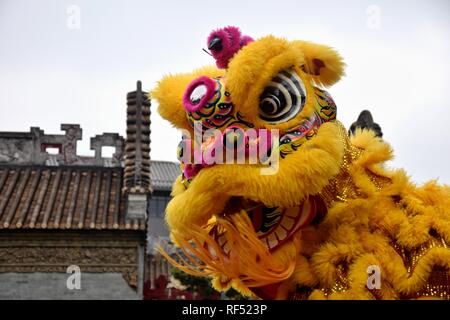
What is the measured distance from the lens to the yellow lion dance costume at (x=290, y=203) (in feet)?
10.8

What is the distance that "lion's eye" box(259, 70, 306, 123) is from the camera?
134 inches

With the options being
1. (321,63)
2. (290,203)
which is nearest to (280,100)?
(321,63)

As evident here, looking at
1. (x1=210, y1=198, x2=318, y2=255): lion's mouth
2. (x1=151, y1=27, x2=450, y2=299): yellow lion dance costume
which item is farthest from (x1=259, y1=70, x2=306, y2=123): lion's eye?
(x1=210, y1=198, x2=318, y2=255): lion's mouth

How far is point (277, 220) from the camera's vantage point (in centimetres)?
345

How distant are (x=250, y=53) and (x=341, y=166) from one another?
29.7 inches

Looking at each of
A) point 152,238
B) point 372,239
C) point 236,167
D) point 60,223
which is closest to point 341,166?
point 372,239

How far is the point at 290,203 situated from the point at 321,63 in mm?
809

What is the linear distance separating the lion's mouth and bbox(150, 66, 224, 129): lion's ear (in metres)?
0.56

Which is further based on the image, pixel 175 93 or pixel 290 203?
pixel 175 93

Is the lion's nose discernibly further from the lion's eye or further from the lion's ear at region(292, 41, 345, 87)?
the lion's ear at region(292, 41, 345, 87)

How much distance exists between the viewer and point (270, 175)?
127 inches

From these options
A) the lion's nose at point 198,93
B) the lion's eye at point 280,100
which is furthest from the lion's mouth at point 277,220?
the lion's nose at point 198,93

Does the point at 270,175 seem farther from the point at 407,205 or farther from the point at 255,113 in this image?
the point at 407,205

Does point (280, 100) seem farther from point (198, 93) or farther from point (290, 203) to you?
point (290, 203)
